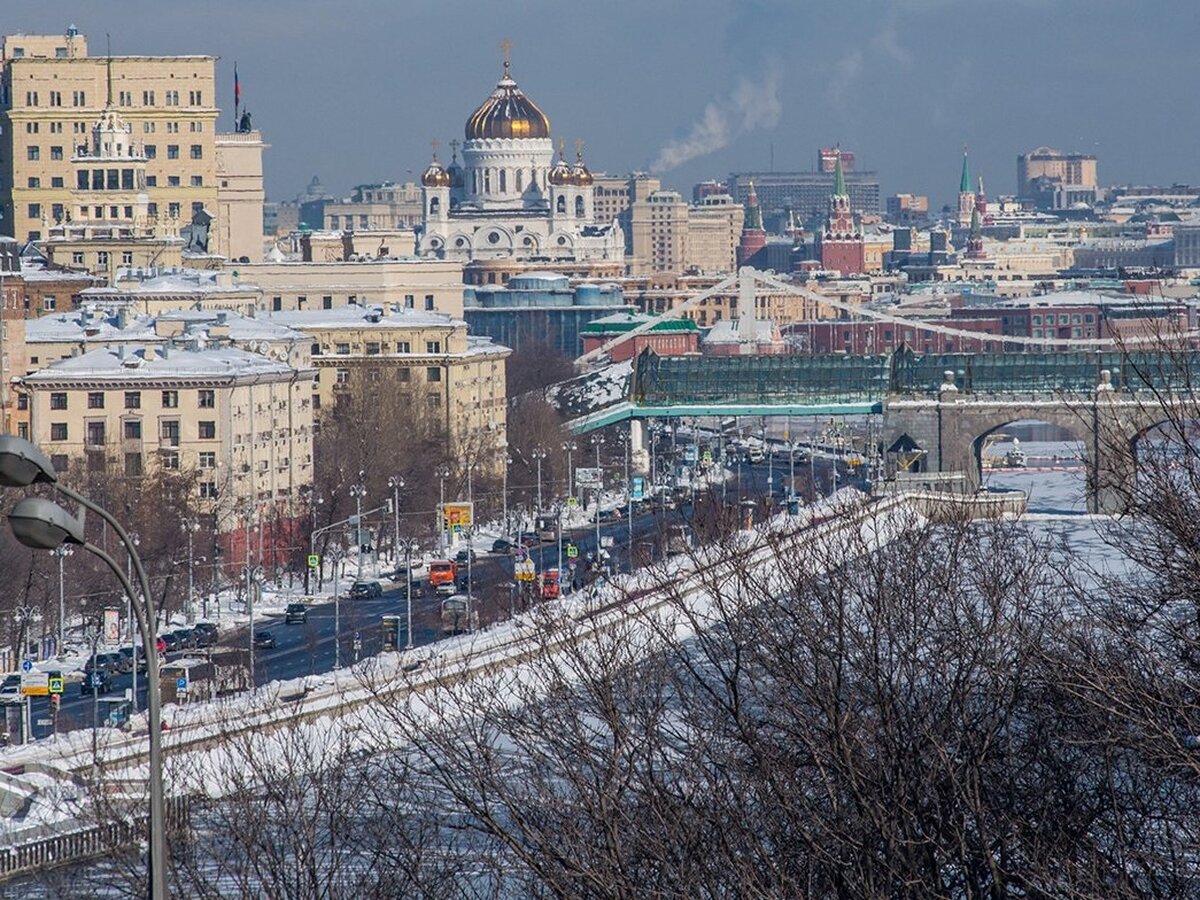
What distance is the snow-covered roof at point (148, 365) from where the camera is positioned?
6028 centimetres

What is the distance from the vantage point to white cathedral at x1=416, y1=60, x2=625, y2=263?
542 feet

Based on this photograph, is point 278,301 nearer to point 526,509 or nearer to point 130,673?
point 526,509

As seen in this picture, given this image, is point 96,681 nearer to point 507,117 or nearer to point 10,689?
point 10,689

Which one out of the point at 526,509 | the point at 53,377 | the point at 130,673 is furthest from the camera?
the point at 526,509

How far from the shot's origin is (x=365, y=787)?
2683 cm

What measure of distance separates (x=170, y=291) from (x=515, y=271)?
79884 mm

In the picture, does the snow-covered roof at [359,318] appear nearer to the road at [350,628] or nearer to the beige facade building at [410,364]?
the beige facade building at [410,364]

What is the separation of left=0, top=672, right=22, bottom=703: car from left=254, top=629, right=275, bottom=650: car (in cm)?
413

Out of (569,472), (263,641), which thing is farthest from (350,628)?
(569,472)

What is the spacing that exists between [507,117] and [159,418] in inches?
4284

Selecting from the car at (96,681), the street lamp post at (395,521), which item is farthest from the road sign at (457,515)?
the car at (96,681)

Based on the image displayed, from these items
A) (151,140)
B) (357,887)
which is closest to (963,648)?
(357,887)

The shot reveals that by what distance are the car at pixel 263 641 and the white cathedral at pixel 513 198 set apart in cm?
11448

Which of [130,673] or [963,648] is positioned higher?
[963,648]
